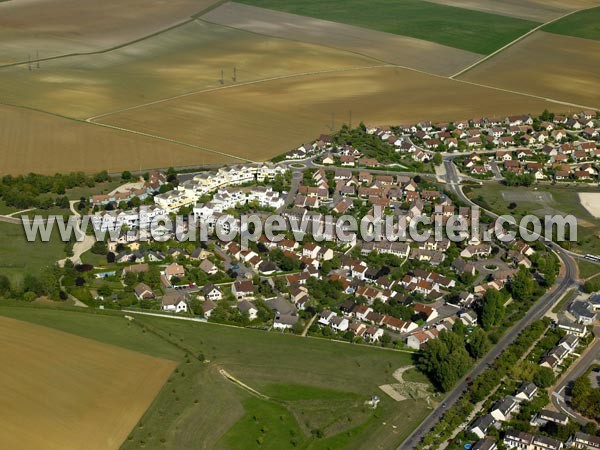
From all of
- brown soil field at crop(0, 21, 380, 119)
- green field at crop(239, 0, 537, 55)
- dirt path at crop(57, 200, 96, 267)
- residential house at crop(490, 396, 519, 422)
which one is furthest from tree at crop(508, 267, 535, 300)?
green field at crop(239, 0, 537, 55)

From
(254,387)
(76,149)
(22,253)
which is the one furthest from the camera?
(76,149)

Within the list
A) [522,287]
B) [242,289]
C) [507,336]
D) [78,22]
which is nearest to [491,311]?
[507,336]

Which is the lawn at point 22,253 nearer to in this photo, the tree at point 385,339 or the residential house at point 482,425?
the tree at point 385,339

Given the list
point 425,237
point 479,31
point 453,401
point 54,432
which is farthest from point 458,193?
point 479,31

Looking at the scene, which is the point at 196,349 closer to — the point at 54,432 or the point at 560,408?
the point at 54,432

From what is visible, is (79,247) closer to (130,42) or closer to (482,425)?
(482,425)

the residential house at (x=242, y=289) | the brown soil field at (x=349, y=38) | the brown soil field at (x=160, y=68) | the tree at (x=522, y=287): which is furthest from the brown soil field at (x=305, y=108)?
the tree at (x=522, y=287)
